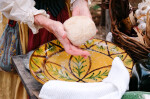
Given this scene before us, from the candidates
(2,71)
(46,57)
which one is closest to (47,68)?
(46,57)

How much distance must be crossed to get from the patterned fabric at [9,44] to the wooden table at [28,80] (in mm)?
136

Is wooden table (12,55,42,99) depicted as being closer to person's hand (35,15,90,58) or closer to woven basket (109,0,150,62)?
person's hand (35,15,90,58)

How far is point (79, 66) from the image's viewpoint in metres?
0.93

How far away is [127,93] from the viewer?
24.2 inches

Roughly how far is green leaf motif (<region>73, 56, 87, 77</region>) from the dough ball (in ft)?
0.28

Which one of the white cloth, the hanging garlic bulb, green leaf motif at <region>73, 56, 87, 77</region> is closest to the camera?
the white cloth

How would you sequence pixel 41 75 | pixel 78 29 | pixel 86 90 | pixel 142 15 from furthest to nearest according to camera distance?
pixel 142 15, pixel 78 29, pixel 41 75, pixel 86 90

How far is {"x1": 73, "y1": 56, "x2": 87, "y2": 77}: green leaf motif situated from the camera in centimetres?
89

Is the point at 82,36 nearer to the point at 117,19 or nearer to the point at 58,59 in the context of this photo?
the point at 58,59

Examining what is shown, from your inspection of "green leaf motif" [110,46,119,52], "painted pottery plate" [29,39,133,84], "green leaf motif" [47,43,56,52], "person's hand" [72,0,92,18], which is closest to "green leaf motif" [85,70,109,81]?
"painted pottery plate" [29,39,133,84]

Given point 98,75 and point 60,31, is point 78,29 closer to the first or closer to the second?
point 60,31

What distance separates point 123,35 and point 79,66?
→ 0.27 m

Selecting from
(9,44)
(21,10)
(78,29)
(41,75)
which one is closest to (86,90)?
(41,75)

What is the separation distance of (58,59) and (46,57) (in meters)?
0.06
